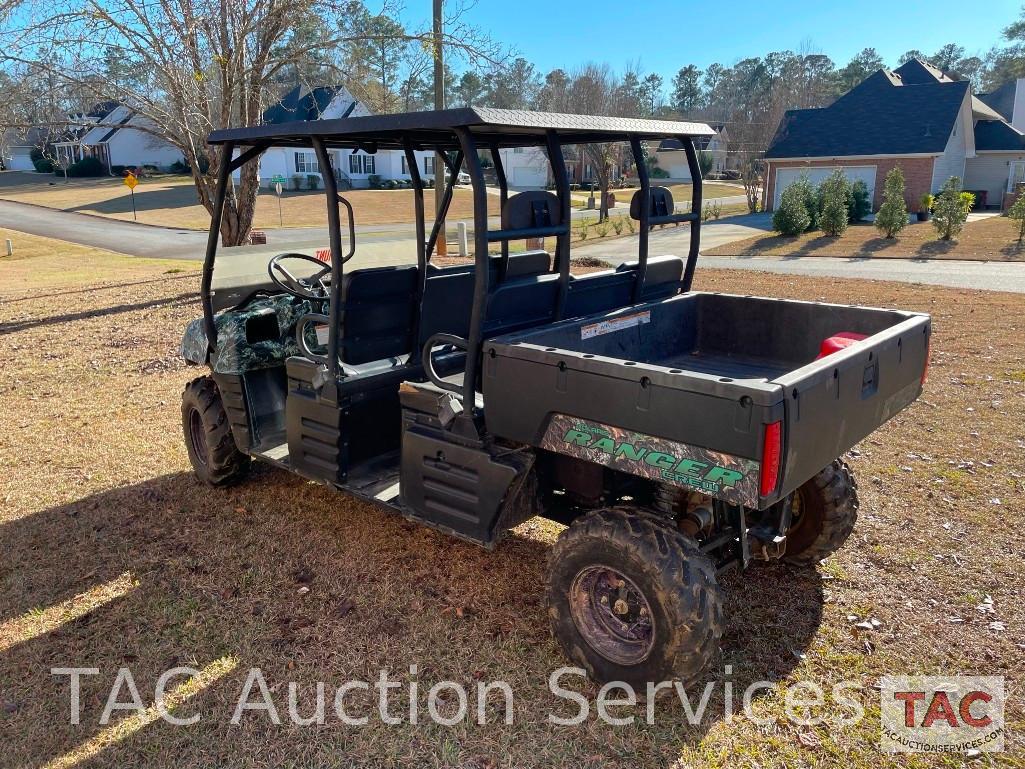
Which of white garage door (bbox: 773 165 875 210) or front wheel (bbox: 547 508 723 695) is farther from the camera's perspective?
white garage door (bbox: 773 165 875 210)

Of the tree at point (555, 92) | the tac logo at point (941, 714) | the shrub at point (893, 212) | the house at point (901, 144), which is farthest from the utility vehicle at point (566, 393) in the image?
the tree at point (555, 92)

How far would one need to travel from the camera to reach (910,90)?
102 feet

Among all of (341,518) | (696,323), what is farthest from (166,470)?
(696,323)

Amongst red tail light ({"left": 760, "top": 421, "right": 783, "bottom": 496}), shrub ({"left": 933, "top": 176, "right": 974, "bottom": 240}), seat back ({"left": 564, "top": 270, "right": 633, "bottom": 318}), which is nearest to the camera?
red tail light ({"left": 760, "top": 421, "right": 783, "bottom": 496})

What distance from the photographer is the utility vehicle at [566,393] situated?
272 cm

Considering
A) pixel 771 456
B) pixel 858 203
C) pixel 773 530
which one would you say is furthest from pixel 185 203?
pixel 771 456

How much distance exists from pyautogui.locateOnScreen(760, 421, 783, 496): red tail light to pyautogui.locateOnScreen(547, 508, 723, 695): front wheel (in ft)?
1.58

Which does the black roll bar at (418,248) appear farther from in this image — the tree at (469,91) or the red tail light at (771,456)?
the tree at (469,91)

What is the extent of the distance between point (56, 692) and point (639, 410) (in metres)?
2.52

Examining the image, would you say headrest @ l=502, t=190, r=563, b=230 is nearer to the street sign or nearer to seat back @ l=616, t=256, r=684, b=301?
seat back @ l=616, t=256, r=684, b=301

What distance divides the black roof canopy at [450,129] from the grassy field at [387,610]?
81.9 inches

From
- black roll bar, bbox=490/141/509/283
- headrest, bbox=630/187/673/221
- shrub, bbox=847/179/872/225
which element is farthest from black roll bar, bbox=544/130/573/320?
shrub, bbox=847/179/872/225

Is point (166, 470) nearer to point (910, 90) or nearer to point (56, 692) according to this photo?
point (56, 692)

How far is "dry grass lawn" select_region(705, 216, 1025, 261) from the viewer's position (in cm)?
1770
